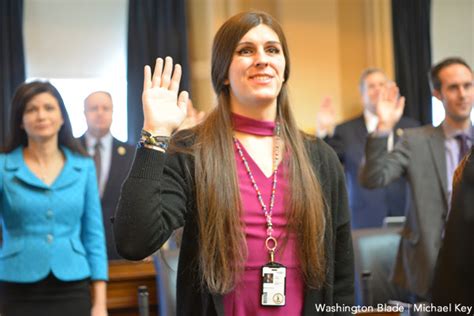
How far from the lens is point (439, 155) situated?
11.0 feet

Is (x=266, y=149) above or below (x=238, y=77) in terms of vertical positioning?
below

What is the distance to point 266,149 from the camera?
6.82 ft

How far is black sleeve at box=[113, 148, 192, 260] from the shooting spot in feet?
5.69

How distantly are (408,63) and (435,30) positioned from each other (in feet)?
2.25

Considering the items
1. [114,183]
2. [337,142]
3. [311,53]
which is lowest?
[114,183]

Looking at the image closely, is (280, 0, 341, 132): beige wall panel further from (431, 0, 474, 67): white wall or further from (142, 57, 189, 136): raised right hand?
(142, 57, 189, 136): raised right hand

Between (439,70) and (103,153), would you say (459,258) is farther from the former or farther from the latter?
(103,153)

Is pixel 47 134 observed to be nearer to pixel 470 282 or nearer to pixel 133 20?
pixel 470 282

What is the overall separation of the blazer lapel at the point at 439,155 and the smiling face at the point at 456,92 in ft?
0.37

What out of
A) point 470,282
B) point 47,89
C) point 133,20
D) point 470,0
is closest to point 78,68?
point 133,20

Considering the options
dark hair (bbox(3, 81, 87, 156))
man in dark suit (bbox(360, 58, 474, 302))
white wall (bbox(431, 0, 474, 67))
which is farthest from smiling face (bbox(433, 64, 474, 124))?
white wall (bbox(431, 0, 474, 67))

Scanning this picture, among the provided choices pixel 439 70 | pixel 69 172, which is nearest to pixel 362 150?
pixel 439 70

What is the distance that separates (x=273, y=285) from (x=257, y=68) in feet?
1.99

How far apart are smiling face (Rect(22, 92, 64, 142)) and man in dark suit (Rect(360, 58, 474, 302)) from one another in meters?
1.41
